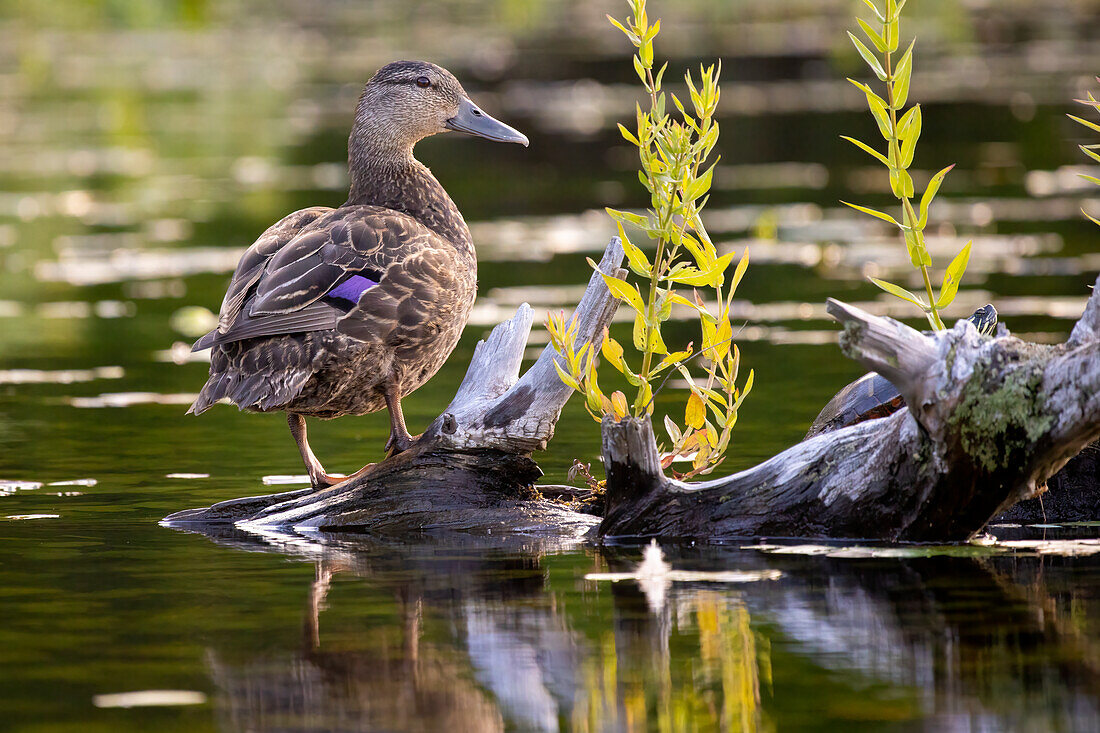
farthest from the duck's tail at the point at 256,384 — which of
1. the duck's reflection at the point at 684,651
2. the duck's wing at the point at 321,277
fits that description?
the duck's reflection at the point at 684,651

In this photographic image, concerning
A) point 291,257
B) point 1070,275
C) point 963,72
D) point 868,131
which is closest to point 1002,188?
point 868,131

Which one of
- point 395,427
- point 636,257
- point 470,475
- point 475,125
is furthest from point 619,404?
point 475,125

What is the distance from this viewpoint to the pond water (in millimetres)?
4965

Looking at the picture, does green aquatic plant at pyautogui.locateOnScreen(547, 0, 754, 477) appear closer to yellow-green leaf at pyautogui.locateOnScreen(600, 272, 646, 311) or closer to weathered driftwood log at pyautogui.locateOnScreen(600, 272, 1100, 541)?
yellow-green leaf at pyautogui.locateOnScreen(600, 272, 646, 311)

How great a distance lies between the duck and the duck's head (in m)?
0.48

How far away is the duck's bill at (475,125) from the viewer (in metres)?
9.40

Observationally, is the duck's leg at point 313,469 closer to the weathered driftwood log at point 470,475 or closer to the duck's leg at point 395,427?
the duck's leg at point 395,427

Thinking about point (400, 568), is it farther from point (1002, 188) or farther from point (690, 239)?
point (1002, 188)

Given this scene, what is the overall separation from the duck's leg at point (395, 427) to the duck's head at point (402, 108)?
173cm

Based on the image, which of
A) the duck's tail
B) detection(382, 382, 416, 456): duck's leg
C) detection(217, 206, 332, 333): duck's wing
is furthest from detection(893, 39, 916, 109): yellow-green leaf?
detection(217, 206, 332, 333): duck's wing

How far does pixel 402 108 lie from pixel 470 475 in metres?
2.59

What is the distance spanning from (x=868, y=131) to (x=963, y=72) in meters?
8.67

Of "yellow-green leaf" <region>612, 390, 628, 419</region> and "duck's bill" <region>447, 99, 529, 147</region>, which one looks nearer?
"yellow-green leaf" <region>612, 390, 628, 419</region>

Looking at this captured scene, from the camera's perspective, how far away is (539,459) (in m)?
8.91
